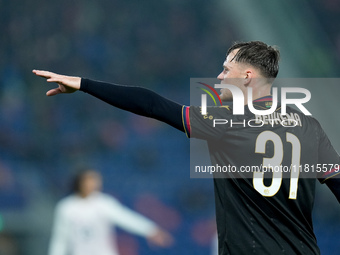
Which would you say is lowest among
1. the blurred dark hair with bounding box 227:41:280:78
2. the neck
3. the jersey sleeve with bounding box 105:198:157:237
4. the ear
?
the jersey sleeve with bounding box 105:198:157:237

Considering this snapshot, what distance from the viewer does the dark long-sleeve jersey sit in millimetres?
2385

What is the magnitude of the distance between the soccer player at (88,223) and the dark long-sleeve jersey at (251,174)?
3122 mm

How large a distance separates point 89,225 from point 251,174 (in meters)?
3.37

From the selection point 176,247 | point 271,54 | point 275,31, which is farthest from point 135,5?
point 271,54

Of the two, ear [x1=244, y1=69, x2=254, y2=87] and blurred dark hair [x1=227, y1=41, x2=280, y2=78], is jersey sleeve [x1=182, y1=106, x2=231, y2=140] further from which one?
blurred dark hair [x1=227, y1=41, x2=280, y2=78]

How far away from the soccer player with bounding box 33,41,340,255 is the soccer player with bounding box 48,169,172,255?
3123mm

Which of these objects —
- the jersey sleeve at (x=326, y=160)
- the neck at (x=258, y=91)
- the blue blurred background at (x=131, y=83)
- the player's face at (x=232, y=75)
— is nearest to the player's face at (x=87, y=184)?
the blue blurred background at (x=131, y=83)

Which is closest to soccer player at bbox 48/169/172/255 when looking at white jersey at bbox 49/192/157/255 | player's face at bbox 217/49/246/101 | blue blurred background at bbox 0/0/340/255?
white jersey at bbox 49/192/157/255

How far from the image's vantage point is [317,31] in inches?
363

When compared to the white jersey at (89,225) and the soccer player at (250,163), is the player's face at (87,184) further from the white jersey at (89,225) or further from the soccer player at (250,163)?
the soccer player at (250,163)

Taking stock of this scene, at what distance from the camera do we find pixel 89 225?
17.9 ft

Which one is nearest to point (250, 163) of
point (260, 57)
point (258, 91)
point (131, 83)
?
point (258, 91)

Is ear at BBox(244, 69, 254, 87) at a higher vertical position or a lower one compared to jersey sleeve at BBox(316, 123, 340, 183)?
higher

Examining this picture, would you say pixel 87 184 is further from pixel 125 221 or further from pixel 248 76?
pixel 248 76
